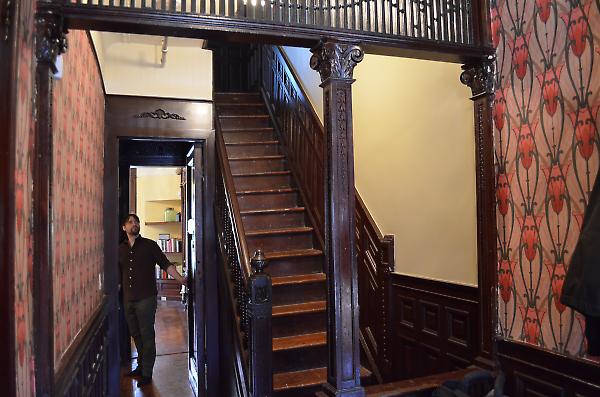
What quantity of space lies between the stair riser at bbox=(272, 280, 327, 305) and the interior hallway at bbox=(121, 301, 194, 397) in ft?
5.54

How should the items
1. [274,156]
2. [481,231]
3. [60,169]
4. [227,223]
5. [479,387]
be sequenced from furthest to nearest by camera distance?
[274,156] → [227,223] → [481,231] → [479,387] → [60,169]

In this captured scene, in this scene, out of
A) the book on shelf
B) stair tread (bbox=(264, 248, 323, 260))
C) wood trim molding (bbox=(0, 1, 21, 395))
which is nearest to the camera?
wood trim molding (bbox=(0, 1, 21, 395))

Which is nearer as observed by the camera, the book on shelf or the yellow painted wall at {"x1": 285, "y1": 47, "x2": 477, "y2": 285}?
the yellow painted wall at {"x1": 285, "y1": 47, "x2": 477, "y2": 285}

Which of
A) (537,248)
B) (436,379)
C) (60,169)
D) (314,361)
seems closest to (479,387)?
(436,379)

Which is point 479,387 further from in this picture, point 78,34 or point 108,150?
point 108,150

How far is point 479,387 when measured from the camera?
2.52 metres

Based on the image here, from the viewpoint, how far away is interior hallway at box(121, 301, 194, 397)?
5.05 metres

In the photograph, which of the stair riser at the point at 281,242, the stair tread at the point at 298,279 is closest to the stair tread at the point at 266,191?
the stair riser at the point at 281,242

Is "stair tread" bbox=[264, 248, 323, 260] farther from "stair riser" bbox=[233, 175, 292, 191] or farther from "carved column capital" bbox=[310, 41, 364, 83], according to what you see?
"carved column capital" bbox=[310, 41, 364, 83]

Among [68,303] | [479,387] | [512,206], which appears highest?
[512,206]

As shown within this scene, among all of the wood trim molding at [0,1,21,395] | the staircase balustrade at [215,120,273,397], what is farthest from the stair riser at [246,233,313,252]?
the wood trim molding at [0,1,21,395]

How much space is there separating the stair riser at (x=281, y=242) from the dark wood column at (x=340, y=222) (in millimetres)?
2247

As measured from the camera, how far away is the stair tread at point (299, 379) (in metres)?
3.42

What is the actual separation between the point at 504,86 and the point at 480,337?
134 centimetres
